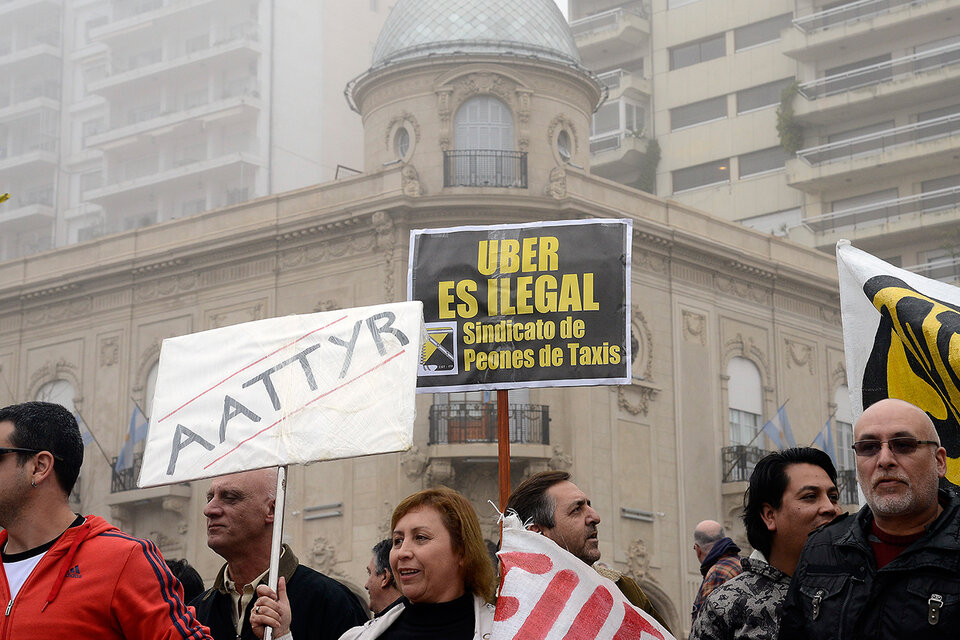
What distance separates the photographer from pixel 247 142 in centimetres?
5603

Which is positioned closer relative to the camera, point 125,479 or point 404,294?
point 404,294

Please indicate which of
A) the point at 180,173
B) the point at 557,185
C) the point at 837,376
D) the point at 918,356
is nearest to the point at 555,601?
the point at 918,356

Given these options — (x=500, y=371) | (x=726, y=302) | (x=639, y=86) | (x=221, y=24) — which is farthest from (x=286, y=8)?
(x=500, y=371)

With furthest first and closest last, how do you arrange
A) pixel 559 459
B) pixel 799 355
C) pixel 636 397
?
pixel 799 355
pixel 636 397
pixel 559 459

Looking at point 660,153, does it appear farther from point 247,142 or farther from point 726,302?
point 726,302

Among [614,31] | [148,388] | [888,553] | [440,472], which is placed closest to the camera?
[888,553]

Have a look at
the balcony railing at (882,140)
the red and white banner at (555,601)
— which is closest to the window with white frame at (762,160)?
the balcony railing at (882,140)

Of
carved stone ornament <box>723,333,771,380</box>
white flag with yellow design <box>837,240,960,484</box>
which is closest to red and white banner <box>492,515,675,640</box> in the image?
white flag with yellow design <box>837,240,960,484</box>

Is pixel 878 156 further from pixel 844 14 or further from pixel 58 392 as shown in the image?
pixel 58 392

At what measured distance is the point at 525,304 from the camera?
9453 millimetres

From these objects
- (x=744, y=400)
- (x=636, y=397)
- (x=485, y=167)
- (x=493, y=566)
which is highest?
(x=485, y=167)

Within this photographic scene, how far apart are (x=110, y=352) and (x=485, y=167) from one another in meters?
9.50

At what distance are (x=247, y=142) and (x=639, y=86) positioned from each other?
541 inches

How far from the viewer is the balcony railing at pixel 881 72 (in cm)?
4759
